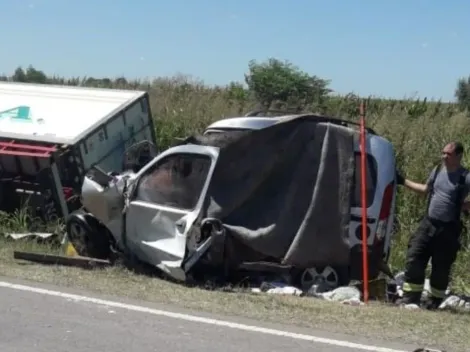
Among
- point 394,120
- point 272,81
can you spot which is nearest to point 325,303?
point 394,120

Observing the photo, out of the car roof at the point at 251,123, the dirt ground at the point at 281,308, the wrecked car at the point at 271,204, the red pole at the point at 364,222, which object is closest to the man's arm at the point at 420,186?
the wrecked car at the point at 271,204

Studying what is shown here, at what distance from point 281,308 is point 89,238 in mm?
3071

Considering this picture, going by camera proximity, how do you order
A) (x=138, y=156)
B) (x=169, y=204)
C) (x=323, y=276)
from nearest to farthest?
(x=323, y=276)
(x=169, y=204)
(x=138, y=156)

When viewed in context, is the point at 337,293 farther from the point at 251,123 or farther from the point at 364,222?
the point at 251,123

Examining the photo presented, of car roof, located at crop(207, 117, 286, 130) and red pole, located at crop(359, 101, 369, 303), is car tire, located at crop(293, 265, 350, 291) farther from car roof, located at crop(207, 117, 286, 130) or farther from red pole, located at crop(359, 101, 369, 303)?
car roof, located at crop(207, 117, 286, 130)

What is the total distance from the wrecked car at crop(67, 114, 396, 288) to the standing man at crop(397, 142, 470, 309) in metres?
0.45

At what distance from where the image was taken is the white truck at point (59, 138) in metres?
11.7

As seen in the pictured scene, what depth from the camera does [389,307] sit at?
26.8ft

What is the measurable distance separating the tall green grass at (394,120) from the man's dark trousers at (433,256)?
1.75 meters

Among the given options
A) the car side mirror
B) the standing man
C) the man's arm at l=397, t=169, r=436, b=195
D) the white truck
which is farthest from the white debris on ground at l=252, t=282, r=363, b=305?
the white truck

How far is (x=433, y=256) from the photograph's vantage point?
851 cm

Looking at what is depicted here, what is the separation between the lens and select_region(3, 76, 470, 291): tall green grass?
1198 centimetres

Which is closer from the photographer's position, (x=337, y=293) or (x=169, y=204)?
(x=337, y=293)

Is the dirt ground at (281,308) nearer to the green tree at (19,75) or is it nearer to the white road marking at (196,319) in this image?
the white road marking at (196,319)
